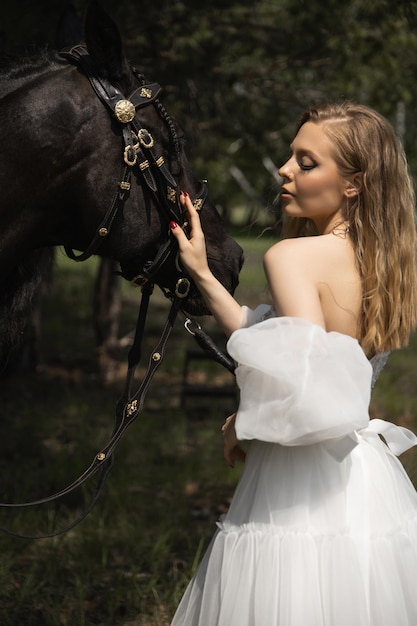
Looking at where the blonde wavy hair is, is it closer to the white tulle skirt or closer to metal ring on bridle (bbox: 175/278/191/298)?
the white tulle skirt

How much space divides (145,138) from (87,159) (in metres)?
0.19

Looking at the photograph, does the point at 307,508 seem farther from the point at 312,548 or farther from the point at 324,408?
the point at 324,408

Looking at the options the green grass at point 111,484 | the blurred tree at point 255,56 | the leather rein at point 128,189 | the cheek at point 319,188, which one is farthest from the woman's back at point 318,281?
the blurred tree at point 255,56

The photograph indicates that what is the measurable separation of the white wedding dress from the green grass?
1418mm

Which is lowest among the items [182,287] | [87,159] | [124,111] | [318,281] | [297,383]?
[182,287]

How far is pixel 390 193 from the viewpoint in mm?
2469

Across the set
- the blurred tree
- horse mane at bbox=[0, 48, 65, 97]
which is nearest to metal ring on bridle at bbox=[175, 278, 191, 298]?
horse mane at bbox=[0, 48, 65, 97]

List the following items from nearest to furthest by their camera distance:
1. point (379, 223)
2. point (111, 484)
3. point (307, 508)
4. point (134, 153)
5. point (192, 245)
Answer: point (307, 508)
point (379, 223)
point (192, 245)
point (134, 153)
point (111, 484)

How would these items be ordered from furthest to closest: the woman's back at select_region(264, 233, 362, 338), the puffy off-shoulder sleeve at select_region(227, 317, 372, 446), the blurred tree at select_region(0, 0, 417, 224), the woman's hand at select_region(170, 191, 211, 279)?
1. the blurred tree at select_region(0, 0, 417, 224)
2. the woman's hand at select_region(170, 191, 211, 279)
3. the woman's back at select_region(264, 233, 362, 338)
4. the puffy off-shoulder sleeve at select_region(227, 317, 372, 446)

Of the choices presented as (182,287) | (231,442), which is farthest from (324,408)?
(182,287)

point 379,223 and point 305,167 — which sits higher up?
point 305,167

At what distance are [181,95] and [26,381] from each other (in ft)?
10.4

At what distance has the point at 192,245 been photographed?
2607 mm

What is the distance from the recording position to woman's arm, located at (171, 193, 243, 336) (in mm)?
2445
